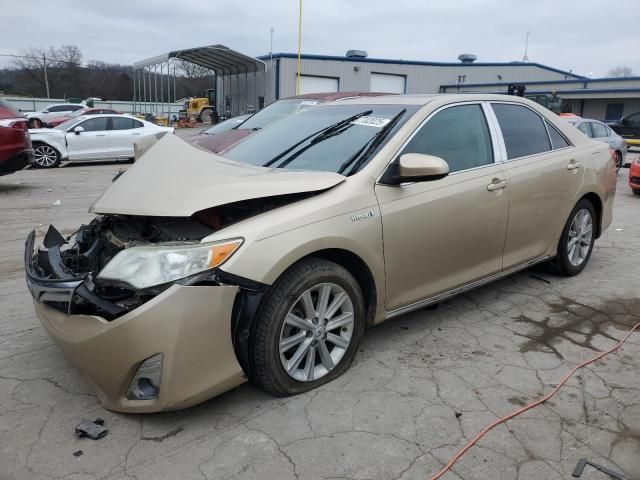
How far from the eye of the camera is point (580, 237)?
4.85 metres

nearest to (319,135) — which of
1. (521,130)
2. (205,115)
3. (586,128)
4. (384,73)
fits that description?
(521,130)

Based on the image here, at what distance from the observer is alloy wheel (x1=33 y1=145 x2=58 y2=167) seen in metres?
13.7

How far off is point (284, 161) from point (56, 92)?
64707 mm

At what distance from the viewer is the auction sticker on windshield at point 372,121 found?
345cm

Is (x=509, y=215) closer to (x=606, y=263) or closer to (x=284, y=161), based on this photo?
(x=284, y=161)

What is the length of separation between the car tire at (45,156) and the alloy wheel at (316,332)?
13216mm

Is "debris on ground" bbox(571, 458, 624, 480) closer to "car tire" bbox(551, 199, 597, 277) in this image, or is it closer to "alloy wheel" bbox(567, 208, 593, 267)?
"car tire" bbox(551, 199, 597, 277)

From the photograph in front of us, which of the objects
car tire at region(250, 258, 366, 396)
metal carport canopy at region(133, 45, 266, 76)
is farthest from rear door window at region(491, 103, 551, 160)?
metal carport canopy at region(133, 45, 266, 76)

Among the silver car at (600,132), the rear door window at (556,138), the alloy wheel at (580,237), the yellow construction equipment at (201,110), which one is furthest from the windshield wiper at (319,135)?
the yellow construction equipment at (201,110)

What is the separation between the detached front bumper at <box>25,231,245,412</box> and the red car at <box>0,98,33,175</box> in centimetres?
775

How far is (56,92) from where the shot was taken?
58688 mm

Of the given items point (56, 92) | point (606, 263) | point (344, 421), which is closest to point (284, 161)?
point (344, 421)

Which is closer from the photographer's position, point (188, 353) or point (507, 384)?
point (188, 353)

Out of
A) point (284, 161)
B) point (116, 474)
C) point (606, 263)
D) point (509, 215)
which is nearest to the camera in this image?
point (116, 474)
